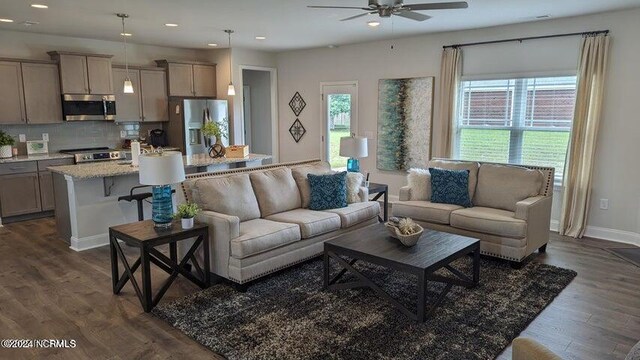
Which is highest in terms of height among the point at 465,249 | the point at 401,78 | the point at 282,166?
the point at 401,78

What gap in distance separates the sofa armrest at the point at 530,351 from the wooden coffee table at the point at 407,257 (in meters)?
1.27

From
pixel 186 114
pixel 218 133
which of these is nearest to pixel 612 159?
pixel 218 133

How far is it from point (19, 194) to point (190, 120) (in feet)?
8.84

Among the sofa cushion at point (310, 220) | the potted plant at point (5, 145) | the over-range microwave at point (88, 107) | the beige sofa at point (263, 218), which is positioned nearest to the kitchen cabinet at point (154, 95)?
the over-range microwave at point (88, 107)

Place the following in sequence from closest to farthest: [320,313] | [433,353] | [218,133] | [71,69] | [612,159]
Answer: [433,353]
[320,313]
[612,159]
[218,133]
[71,69]

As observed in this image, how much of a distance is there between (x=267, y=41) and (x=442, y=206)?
4096 mm

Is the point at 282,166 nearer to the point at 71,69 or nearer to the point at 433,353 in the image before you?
the point at 433,353

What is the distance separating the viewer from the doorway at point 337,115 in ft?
25.2

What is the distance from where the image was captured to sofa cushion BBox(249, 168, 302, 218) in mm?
4457

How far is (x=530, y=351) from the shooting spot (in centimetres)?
172

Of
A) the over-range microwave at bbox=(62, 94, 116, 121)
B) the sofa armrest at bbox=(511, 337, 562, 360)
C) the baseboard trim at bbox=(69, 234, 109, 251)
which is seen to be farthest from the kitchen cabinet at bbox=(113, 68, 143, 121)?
the sofa armrest at bbox=(511, 337, 562, 360)

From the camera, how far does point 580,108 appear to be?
5.24 meters

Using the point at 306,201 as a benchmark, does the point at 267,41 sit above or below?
above

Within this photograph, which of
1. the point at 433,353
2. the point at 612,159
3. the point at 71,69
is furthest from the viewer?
the point at 71,69
